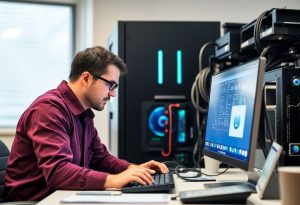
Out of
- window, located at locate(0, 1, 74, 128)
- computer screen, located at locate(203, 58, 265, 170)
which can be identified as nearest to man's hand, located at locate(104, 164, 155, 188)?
computer screen, located at locate(203, 58, 265, 170)

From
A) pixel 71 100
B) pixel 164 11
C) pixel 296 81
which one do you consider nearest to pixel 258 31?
pixel 296 81

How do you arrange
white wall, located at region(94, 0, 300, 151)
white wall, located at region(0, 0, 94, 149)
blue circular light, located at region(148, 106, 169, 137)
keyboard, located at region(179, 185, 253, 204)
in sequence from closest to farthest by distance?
keyboard, located at region(179, 185, 253, 204) → blue circular light, located at region(148, 106, 169, 137) → white wall, located at region(0, 0, 94, 149) → white wall, located at region(94, 0, 300, 151)

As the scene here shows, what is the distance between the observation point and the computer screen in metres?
1.08

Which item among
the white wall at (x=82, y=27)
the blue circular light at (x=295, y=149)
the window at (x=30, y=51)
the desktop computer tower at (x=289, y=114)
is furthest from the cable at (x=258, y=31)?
the window at (x=30, y=51)

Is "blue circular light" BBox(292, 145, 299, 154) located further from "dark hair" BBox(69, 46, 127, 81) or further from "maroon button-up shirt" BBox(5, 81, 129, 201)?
"dark hair" BBox(69, 46, 127, 81)

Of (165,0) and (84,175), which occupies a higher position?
(165,0)

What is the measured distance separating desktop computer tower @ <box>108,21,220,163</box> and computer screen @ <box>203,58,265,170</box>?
834 millimetres

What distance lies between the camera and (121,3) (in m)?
3.33

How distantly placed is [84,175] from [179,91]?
1.23 m

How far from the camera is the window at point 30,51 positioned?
334cm

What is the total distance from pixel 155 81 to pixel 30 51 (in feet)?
4.84

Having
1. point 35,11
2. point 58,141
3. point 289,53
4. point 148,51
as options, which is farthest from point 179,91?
point 35,11

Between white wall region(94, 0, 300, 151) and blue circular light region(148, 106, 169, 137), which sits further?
white wall region(94, 0, 300, 151)

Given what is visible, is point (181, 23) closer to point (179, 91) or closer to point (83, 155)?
point (179, 91)
